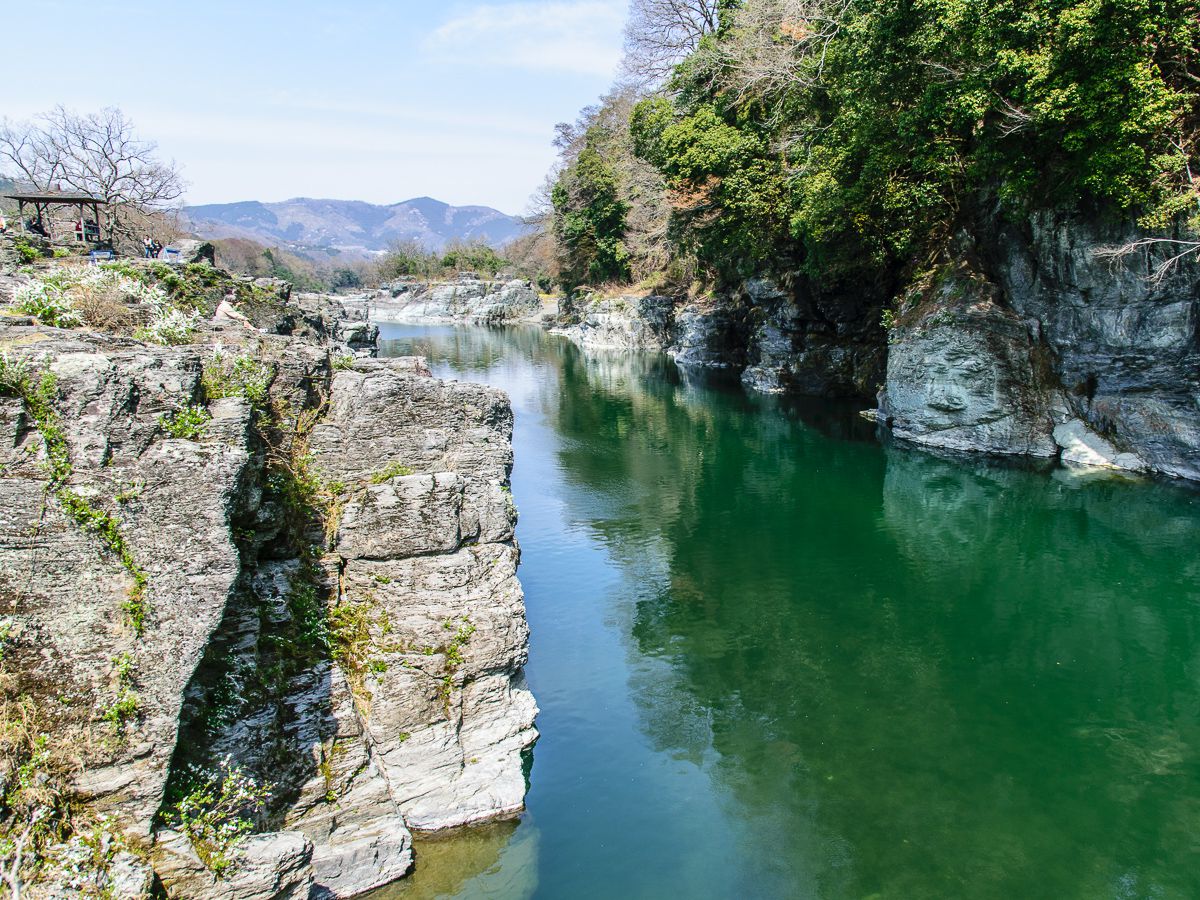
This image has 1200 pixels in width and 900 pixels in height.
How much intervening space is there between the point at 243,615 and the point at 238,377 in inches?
128

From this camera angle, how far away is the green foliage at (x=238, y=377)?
31.7 ft

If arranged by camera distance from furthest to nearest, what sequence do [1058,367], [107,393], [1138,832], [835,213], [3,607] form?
[835,213], [1058,367], [1138,832], [107,393], [3,607]

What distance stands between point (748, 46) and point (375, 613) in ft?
111

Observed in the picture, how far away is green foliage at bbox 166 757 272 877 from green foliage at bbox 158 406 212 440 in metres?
3.72

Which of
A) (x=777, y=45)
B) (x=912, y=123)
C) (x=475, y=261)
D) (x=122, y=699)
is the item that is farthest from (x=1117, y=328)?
(x=475, y=261)

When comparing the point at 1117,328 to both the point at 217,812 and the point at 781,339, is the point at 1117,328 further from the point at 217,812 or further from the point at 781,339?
the point at 217,812

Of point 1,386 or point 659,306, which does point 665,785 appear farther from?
point 659,306

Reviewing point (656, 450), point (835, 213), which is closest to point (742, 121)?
point (835, 213)

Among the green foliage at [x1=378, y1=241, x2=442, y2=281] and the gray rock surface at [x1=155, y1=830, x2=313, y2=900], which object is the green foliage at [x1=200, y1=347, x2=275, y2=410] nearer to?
the gray rock surface at [x1=155, y1=830, x2=313, y2=900]

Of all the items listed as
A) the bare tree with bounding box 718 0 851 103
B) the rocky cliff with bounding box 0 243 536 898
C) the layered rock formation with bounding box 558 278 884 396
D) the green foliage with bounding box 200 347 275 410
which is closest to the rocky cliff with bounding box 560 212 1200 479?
the layered rock formation with bounding box 558 278 884 396

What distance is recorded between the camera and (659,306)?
65.0 metres

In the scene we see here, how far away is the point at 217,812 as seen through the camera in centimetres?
819

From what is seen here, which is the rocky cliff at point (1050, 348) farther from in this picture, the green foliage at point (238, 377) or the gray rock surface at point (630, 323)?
the gray rock surface at point (630, 323)

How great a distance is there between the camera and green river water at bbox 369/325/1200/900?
10453mm
